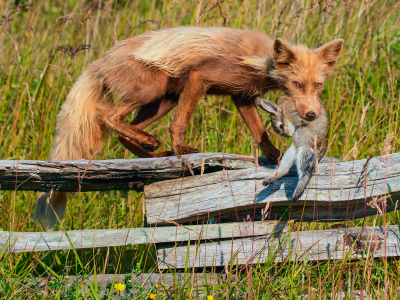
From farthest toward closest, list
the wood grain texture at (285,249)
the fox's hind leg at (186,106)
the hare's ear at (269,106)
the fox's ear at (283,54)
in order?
the fox's hind leg at (186,106) < the fox's ear at (283,54) < the hare's ear at (269,106) < the wood grain texture at (285,249)

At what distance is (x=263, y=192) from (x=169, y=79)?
1390 millimetres

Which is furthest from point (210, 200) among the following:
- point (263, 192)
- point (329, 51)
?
point (329, 51)

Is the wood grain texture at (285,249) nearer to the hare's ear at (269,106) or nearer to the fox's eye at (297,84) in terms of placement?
the hare's ear at (269,106)

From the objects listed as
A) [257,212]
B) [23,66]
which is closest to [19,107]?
[23,66]

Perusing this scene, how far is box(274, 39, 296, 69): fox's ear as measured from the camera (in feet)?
10.2

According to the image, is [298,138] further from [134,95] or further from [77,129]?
[77,129]

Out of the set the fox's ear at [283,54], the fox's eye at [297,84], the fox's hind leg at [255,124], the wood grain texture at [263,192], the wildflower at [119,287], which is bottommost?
the wildflower at [119,287]

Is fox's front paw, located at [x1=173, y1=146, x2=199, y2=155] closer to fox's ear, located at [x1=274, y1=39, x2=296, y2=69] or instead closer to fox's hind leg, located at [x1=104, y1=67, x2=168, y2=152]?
fox's hind leg, located at [x1=104, y1=67, x2=168, y2=152]

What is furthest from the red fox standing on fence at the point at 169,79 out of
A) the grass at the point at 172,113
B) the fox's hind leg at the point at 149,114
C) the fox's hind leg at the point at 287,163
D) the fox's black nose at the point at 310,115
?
the fox's hind leg at the point at 287,163

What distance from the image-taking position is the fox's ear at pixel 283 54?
3094 millimetres

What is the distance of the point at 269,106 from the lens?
288cm

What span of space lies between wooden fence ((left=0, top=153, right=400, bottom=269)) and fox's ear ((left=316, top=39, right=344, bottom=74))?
904mm

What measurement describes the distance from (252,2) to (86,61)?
6.85 ft

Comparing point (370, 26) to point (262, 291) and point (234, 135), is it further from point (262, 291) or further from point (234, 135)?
point (262, 291)
